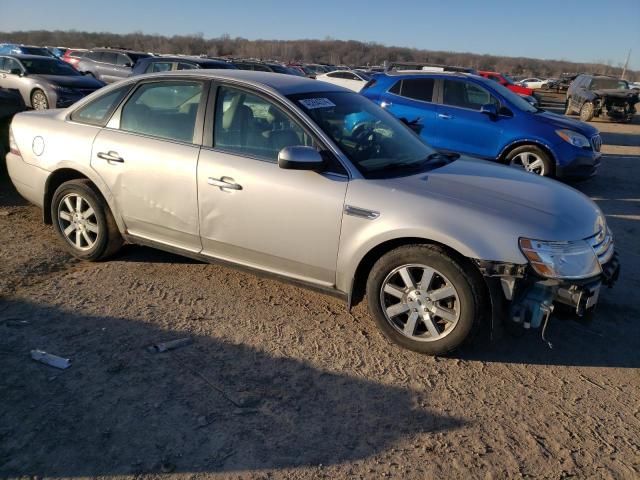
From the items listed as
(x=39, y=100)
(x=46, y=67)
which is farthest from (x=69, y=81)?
(x=46, y=67)

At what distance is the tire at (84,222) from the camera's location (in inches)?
173

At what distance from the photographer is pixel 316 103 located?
12.7 ft

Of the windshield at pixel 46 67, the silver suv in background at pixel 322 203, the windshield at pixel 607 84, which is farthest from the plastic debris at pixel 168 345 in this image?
the windshield at pixel 607 84

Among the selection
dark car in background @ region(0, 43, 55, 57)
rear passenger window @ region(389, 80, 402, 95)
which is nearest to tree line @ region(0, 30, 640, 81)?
dark car in background @ region(0, 43, 55, 57)

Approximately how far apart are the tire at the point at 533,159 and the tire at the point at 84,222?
6.18m

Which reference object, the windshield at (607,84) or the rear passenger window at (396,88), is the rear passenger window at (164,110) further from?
the windshield at (607,84)

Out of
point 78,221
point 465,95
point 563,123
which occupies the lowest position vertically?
point 78,221

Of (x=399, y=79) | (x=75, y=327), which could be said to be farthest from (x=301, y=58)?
(x=75, y=327)

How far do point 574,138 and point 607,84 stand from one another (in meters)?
15.9

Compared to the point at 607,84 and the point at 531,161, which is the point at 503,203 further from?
the point at 607,84

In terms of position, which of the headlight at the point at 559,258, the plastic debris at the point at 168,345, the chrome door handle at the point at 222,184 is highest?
the chrome door handle at the point at 222,184

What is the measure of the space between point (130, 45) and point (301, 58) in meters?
32.9

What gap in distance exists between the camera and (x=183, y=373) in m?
3.11

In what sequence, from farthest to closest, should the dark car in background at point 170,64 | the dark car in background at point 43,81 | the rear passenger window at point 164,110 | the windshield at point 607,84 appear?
the windshield at point 607,84
the dark car in background at point 43,81
the dark car in background at point 170,64
the rear passenger window at point 164,110
